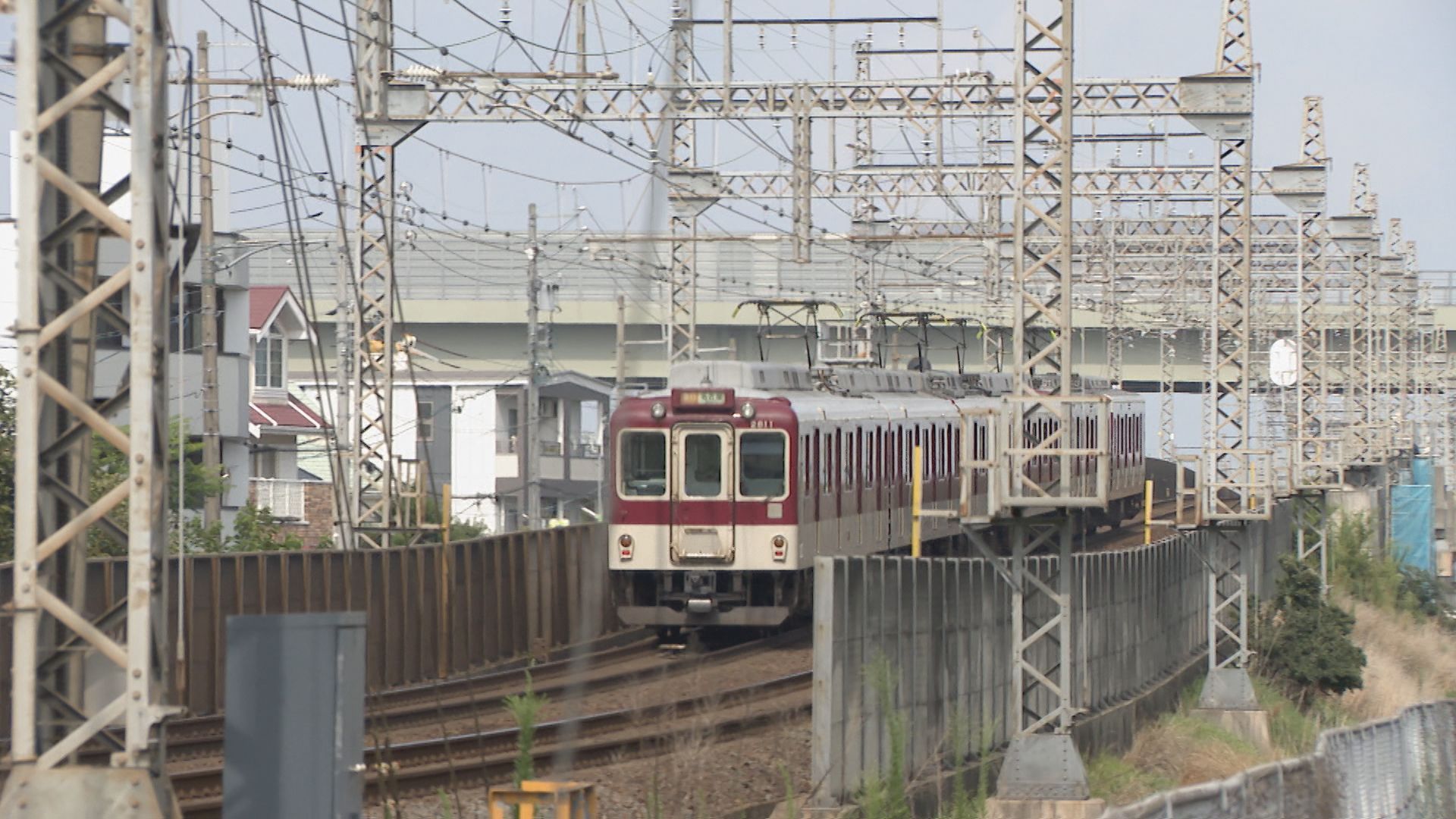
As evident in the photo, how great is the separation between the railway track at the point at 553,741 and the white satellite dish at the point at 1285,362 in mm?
12662

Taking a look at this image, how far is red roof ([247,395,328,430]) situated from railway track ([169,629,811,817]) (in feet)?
87.3

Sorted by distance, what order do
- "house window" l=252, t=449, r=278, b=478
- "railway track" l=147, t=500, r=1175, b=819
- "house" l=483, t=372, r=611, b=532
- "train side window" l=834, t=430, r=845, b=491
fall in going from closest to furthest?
"railway track" l=147, t=500, r=1175, b=819 → "train side window" l=834, t=430, r=845, b=491 → "house window" l=252, t=449, r=278, b=478 → "house" l=483, t=372, r=611, b=532

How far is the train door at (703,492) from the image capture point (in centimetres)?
2072

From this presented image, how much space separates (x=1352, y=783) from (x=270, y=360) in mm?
35410

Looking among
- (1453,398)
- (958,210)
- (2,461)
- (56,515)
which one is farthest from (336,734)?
(1453,398)

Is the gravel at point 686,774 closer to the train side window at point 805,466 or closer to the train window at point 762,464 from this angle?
the train window at point 762,464

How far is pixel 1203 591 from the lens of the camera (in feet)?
93.0

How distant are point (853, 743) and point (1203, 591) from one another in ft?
53.1

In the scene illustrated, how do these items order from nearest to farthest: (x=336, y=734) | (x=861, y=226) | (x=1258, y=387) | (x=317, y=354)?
(x=336, y=734), (x=317, y=354), (x=861, y=226), (x=1258, y=387)

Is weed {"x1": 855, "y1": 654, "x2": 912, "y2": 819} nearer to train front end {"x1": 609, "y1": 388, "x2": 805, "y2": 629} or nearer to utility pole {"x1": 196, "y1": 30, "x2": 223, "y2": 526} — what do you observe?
train front end {"x1": 609, "y1": 388, "x2": 805, "y2": 629}

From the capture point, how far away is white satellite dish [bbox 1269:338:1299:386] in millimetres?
29188

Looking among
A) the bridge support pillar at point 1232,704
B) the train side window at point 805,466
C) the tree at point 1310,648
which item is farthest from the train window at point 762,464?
the tree at point 1310,648

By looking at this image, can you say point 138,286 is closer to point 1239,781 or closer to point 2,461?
point 1239,781

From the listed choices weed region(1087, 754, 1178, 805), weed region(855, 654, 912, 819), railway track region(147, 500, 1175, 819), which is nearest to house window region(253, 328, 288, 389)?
railway track region(147, 500, 1175, 819)
